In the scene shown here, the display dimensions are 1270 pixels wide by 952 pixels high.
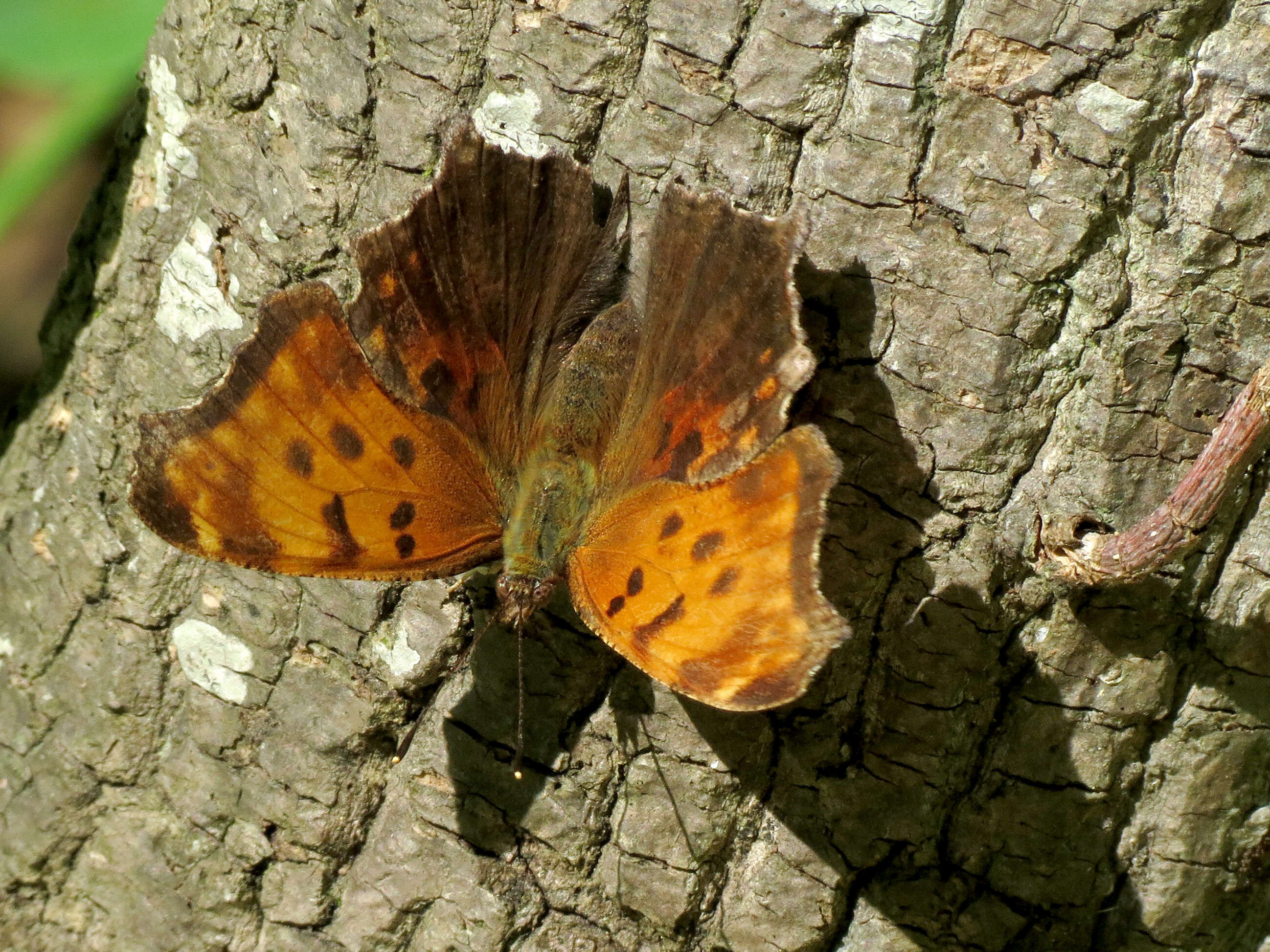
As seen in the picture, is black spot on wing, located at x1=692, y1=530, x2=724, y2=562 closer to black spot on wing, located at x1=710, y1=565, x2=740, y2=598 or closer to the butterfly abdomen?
black spot on wing, located at x1=710, y1=565, x2=740, y2=598

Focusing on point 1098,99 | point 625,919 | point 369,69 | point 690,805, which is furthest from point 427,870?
point 1098,99

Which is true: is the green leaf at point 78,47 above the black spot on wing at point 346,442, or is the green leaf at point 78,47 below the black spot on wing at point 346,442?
above

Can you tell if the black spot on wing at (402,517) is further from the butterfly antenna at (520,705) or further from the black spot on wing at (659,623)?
the black spot on wing at (659,623)

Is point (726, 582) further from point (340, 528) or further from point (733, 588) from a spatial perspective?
point (340, 528)

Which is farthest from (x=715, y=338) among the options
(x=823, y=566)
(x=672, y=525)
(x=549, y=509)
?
(x=549, y=509)

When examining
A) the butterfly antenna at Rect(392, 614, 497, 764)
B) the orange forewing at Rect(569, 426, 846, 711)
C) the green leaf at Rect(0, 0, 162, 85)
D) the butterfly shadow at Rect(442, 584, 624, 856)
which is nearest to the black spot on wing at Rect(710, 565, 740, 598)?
the orange forewing at Rect(569, 426, 846, 711)

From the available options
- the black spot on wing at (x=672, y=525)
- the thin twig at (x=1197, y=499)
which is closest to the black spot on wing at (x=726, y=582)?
the black spot on wing at (x=672, y=525)
